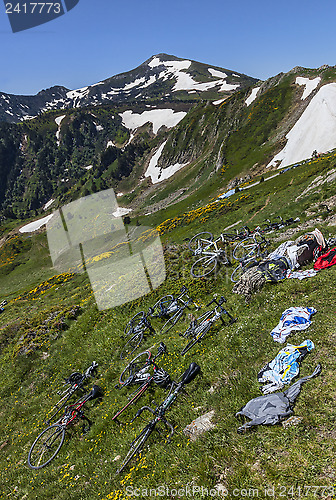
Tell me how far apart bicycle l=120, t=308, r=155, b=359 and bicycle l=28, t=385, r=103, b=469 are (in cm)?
398

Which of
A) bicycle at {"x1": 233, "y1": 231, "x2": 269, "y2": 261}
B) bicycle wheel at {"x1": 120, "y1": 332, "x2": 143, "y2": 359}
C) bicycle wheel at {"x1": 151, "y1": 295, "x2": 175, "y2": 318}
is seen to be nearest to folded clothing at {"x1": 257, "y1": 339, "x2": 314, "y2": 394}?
bicycle wheel at {"x1": 120, "y1": 332, "x2": 143, "y2": 359}

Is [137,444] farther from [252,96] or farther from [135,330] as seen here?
[252,96]

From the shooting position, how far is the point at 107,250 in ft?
219

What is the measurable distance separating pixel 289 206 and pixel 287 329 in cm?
2397

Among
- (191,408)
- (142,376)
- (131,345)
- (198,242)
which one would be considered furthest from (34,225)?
(191,408)

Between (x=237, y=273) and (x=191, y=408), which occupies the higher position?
(x=237, y=273)

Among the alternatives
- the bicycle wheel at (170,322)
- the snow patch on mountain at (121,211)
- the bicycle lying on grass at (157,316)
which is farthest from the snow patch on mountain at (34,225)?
the bicycle wheel at (170,322)

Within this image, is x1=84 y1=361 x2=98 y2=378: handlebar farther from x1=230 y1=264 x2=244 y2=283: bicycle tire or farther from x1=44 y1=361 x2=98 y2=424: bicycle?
x1=230 y1=264 x2=244 y2=283: bicycle tire

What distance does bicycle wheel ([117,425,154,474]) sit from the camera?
27.6 ft

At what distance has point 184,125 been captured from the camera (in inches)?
5531

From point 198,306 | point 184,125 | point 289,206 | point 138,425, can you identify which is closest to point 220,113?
point 184,125

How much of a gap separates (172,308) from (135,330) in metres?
3.05

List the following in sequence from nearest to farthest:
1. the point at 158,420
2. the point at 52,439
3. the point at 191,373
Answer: the point at 158,420, the point at 191,373, the point at 52,439

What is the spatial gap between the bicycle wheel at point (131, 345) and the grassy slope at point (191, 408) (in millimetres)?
626
